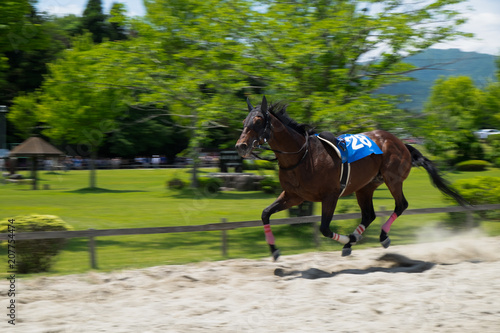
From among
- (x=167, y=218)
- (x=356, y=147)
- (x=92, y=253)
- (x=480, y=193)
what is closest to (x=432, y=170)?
(x=356, y=147)

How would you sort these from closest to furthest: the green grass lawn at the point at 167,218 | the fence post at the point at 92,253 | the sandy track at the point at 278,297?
the sandy track at the point at 278,297
the fence post at the point at 92,253
the green grass lawn at the point at 167,218

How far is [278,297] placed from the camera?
19.0 feet

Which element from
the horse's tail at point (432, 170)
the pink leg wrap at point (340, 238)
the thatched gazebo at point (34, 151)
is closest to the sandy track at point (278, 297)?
the pink leg wrap at point (340, 238)

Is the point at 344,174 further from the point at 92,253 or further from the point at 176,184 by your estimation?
the point at 176,184

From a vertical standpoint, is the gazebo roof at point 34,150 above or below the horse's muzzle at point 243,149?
Answer: below

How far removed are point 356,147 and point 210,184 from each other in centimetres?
1814

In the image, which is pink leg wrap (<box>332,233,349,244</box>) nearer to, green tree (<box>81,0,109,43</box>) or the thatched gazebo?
the thatched gazebo

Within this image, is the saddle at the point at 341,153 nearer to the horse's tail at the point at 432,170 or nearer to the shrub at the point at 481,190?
the horse's tail at the point at 432,170

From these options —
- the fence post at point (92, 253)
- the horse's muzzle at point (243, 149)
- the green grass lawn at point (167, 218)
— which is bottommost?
the green grass lawn at point (167, 218)

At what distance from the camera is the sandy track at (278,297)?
4.83 meters

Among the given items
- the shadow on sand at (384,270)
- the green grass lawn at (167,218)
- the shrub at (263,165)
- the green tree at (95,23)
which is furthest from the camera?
the green tree at (95,23)

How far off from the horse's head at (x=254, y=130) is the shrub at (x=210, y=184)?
18.1 m

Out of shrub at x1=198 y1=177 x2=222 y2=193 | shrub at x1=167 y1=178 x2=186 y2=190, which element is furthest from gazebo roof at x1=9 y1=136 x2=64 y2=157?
shrub at x1=198 y1=177 x2=222 y2=193

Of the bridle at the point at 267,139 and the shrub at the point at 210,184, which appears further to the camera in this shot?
the shrub at the point at 210,184
